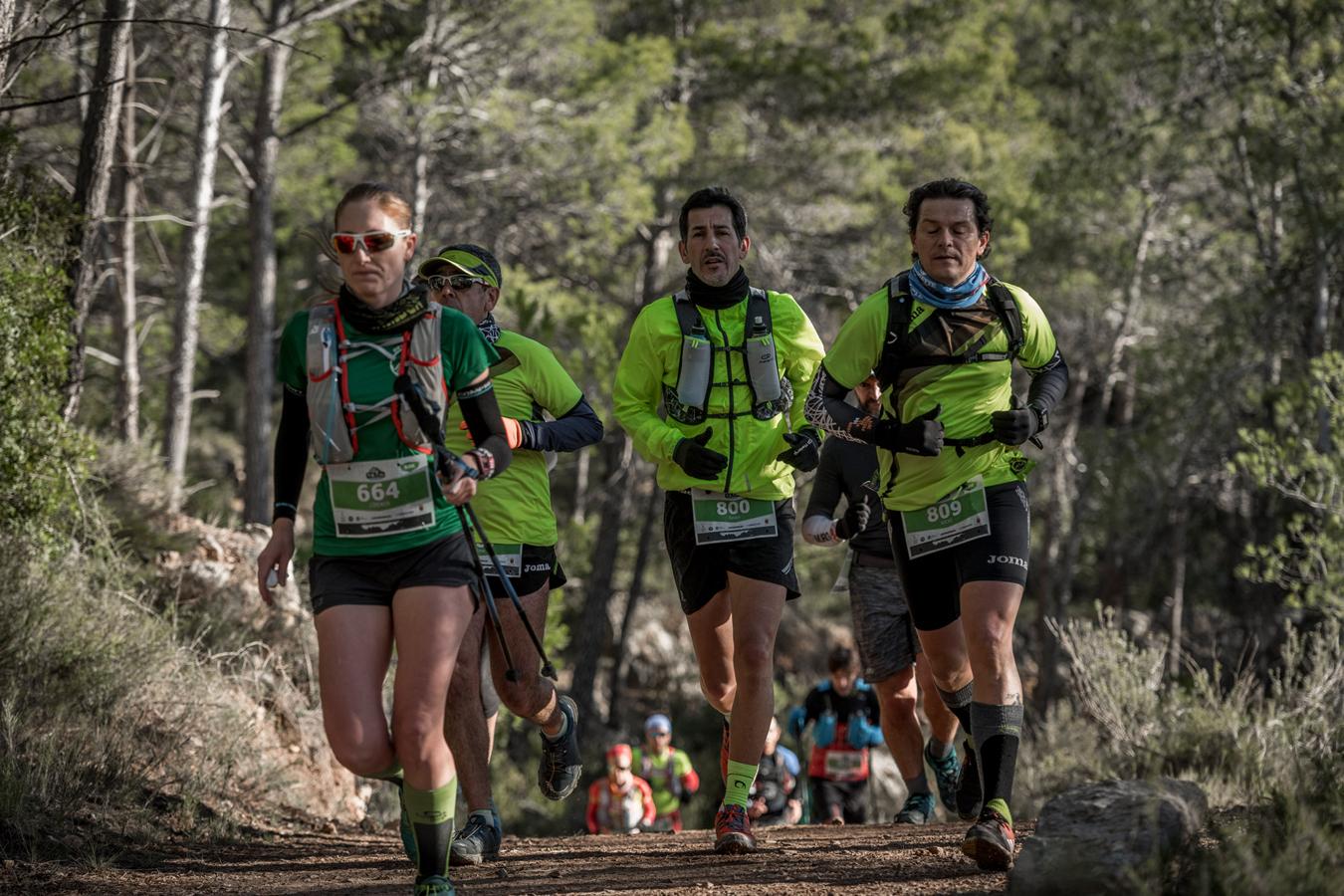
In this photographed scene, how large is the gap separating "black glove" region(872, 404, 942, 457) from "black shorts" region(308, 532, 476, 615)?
173 centimetres

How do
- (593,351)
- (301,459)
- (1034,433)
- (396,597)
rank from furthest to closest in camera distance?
(593,351) < (1034,433) < (301,459) < (396,597)

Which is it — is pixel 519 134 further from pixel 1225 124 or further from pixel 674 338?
pixel 674 338

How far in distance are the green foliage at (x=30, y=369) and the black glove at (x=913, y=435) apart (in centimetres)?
494

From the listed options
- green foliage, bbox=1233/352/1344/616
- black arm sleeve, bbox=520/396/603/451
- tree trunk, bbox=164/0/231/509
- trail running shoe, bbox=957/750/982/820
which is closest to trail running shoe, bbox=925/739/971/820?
trail running shoe, bbox=957/750/982/820

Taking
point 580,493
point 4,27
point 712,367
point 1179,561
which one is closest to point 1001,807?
point 712,367

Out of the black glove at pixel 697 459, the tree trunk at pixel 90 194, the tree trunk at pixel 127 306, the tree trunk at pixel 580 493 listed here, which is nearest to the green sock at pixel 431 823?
the black glove at pixel 697 459

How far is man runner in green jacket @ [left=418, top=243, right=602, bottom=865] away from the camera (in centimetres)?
595

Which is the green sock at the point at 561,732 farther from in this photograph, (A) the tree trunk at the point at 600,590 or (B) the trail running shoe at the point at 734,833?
(A) the tree trunk at the point at 600,590

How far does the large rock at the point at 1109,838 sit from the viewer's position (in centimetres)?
396

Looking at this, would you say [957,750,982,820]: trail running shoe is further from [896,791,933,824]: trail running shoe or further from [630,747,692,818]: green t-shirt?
[630,747,692,818]: green t-shirt

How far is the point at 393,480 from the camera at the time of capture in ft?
14.4

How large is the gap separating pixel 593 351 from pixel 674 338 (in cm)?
1350

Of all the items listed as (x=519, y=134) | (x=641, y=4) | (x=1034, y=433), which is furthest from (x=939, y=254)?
(x=641, y=4)

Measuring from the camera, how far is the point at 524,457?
617 cm
